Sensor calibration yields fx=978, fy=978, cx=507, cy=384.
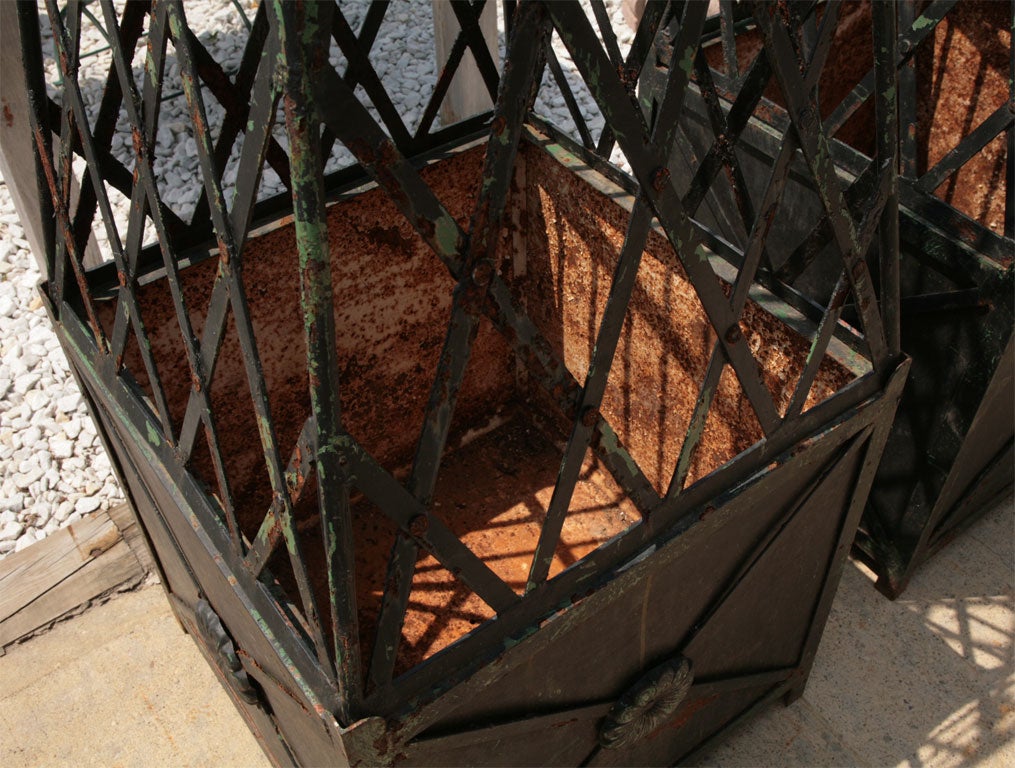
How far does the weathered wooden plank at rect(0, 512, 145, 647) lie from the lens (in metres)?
3.71

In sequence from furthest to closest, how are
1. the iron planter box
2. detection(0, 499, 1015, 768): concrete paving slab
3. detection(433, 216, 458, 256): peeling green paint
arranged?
detection(0, 499, 1015, 768): concrete paving slab → the iron planter box → detection(433, 216, 458, 256): peeling green paint

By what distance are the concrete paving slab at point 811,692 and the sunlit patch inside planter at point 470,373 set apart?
571 millimetres

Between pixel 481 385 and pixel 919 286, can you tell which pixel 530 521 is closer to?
pixel 481 385

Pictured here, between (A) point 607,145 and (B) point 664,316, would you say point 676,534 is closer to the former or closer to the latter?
(B) point 664,316

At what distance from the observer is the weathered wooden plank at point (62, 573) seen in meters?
3.71

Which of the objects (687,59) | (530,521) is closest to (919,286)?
(530,521)

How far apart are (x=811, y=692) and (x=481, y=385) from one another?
1.75 meters

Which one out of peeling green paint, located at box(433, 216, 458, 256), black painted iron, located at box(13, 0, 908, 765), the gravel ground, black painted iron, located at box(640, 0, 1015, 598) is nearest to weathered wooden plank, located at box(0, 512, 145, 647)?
the gravel ground

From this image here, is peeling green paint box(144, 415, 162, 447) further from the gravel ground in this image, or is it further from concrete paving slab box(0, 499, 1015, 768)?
the gravel ground

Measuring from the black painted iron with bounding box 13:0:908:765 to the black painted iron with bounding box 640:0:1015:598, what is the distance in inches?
7.5

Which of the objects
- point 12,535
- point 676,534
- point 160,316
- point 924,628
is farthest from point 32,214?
point 924,628

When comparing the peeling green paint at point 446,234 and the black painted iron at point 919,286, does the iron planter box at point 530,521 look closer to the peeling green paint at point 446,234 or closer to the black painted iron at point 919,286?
the black painted iron at point 919,286

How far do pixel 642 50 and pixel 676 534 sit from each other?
1365mm

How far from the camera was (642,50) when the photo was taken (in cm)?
273
